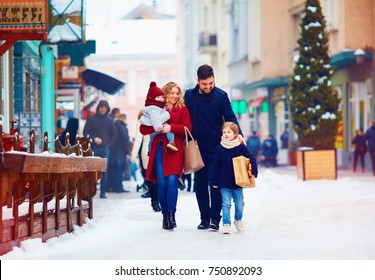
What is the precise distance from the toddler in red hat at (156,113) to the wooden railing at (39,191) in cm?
91

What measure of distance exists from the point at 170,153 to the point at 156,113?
48cm

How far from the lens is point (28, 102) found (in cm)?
2647

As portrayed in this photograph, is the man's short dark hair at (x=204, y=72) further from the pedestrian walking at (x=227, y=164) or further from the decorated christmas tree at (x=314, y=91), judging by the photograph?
the decorated christmas tree at (x=314, y=91)

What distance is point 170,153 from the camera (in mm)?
12711

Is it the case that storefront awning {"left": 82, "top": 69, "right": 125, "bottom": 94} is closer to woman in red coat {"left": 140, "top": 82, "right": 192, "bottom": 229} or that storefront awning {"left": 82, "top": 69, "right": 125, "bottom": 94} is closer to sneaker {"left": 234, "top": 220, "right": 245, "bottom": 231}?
woman in red coat {"left": 140, "top": 82, "right": 192, "bottom": 229}

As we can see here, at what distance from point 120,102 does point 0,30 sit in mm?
83800

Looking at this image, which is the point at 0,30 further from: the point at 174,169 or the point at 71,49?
the point at 71,49

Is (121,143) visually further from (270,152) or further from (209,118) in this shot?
(270,152)

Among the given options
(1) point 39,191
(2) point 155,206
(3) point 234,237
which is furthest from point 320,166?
(1) point 39,191

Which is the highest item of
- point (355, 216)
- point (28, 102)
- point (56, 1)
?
point (56, 1)

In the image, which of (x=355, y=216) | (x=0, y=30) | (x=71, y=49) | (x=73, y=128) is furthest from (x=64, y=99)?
(x=355, y=216)

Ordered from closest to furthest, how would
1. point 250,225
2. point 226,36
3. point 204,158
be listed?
point 204,158
point 250,225
point 226,36

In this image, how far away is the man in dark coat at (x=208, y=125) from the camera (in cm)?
1268

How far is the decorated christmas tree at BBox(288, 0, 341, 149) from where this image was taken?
2806 cm
